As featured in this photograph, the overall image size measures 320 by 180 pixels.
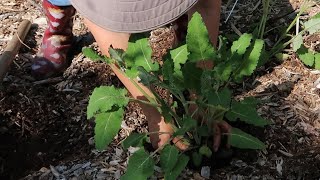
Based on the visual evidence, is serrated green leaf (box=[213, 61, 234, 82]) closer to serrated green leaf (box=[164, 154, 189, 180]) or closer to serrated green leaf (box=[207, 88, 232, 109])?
serrated green leaf (box=[207, 88, 232, 109])

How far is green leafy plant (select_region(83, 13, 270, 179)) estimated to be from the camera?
147 cm

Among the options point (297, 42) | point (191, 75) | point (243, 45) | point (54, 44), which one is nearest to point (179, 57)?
point (191, 75)

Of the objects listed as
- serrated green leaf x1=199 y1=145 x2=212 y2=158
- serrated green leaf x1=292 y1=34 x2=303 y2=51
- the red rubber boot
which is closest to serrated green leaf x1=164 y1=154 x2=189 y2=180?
serrated green leaf x1=199 y1=145 x2=212 y2=158

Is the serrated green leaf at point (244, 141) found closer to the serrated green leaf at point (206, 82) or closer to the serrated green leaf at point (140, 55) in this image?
the serrated green leaf at point (206, 82)

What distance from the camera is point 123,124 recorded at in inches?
76.7

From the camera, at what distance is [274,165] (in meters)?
1.78

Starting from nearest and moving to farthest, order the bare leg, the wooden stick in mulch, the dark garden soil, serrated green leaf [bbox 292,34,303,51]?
1. the bare leg
2. the dark garden soil
3. serrated green leaf [bbox 292,34,303,51]
4. the wooden stick in mulch

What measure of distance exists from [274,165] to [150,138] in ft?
1.37

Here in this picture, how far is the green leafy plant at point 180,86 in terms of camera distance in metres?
1.47

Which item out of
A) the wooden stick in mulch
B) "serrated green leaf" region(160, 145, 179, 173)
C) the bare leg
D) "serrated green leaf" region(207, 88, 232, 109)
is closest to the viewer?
"serrated green leaf" region(207, 88, 232, 109)

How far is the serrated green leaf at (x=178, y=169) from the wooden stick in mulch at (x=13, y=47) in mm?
921

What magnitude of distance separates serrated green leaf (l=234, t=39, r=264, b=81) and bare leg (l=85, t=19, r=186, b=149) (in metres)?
0.29

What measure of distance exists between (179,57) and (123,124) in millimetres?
466

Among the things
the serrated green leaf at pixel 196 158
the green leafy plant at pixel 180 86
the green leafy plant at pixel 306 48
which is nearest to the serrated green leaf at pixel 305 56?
the green leafy plant at pixel 306 48
